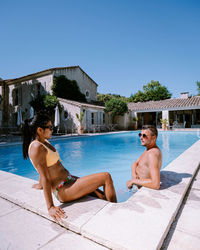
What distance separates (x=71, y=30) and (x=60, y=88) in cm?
700

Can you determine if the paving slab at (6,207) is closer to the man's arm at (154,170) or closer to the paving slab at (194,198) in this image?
the man's arm at (154,170)

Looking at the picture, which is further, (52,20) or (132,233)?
(52,20)

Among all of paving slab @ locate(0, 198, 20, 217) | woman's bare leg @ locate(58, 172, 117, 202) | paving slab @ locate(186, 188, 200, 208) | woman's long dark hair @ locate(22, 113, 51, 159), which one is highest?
woman's long dark hair @ locate(22, 113, 51, 159)

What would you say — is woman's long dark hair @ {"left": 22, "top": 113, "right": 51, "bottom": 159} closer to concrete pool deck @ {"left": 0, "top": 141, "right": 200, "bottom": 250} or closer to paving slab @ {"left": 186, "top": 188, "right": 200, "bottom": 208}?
concrete pool deck @ {"left": 0, "top": 141, "right": 200, "bottom": 250}

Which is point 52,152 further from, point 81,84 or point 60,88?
point 81,84

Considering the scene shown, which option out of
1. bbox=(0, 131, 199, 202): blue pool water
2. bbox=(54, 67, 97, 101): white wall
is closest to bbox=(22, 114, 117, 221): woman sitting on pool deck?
bbox=(0, 131, 199, 202): blue pool water

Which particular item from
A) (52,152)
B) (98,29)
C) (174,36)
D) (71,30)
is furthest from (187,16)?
(52,152)

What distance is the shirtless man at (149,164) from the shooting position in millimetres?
1811

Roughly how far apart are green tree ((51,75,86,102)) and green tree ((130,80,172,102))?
20.8 metres

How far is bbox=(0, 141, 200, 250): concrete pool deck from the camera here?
112 centimetres

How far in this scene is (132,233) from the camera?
1143 mm

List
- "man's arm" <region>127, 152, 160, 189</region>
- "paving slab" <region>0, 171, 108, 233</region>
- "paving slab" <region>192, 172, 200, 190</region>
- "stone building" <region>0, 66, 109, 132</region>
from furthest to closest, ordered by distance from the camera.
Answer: "stone building" <region>0, 66, 109, 132</region>
"paving slab" <region>192, 172, 200, 190</region>
"man's arm" <region>127, 152, 160, 189</region>
"paving slab" <region>0, 171, 108, 233</region>

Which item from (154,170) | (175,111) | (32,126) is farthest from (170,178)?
(175,111)

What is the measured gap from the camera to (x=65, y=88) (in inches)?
662
